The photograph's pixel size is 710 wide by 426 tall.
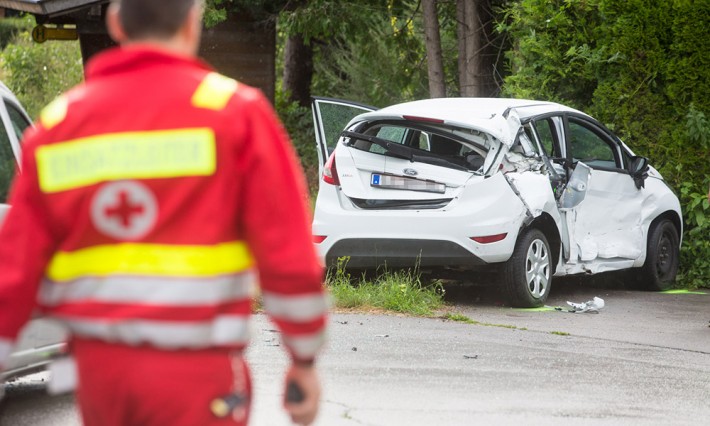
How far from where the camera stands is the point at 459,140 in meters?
10.0

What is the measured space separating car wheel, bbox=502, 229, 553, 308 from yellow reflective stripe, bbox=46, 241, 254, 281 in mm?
7512

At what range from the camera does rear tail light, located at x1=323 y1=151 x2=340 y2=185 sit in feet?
34.1

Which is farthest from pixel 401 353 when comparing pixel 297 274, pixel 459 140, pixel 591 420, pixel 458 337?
pixel 297 274

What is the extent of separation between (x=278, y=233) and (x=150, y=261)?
0.90 feet

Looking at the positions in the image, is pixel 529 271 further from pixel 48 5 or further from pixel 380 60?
pixel 380 60

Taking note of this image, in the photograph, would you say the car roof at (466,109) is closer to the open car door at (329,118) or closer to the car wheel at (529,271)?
the open car door at (329,118)

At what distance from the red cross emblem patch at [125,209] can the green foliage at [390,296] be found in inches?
284

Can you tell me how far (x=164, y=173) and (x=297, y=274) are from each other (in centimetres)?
35

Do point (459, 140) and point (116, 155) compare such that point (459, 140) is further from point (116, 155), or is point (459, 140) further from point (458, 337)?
point (116, 155)

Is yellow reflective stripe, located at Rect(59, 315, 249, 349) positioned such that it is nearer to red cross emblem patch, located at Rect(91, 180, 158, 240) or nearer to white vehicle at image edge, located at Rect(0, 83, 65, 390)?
red cross emblem patch, located at Rect(91, 180, 158, 240)

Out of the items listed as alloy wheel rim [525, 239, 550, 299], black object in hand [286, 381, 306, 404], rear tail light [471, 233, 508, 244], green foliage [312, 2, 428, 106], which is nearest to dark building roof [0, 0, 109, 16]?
green foliage [312, 2, 428, 106]

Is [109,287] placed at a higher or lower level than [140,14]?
lower

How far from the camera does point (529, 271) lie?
→ 1023cm

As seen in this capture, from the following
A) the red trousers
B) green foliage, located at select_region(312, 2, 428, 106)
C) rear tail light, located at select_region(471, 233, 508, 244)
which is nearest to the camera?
the red trousers
